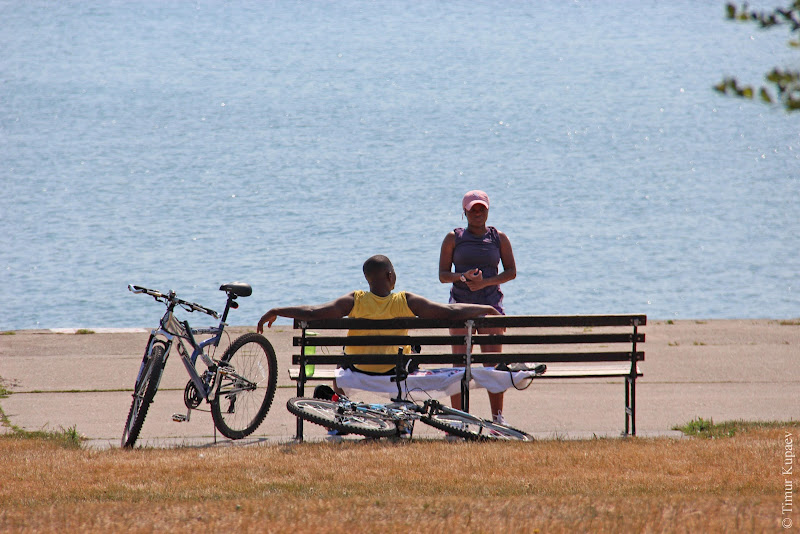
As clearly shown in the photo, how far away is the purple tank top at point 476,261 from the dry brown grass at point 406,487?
1.40 meters

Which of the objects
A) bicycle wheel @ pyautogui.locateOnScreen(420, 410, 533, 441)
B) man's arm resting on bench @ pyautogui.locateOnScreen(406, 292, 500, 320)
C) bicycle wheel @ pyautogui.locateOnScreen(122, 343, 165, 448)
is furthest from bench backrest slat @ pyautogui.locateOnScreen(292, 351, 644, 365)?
bicycle wheel @ pyautogui.locateOnScreen(122, 343, 165, 448)

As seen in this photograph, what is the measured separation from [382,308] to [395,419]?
73 cm

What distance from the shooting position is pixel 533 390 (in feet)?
26.0

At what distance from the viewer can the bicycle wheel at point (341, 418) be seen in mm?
5859

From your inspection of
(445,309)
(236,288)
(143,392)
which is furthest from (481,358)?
(143,392)

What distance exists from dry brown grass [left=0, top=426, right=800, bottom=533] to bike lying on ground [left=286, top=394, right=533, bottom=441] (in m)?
0.15

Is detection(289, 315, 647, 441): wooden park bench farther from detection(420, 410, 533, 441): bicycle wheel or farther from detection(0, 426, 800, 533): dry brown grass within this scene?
detection(0, 426, 800, 533): dry brown grass

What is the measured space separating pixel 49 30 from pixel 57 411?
29054mm

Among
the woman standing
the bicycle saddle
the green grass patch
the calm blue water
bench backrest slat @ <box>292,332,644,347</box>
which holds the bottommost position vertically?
the green grass patch

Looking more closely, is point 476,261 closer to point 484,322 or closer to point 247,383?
point 484,322

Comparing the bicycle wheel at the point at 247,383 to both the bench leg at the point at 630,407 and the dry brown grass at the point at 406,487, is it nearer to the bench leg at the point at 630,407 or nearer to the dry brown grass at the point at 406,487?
the dry brown grass at the point at 406,487

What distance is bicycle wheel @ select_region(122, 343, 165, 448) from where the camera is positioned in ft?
19.3

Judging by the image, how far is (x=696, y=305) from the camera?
1844cm

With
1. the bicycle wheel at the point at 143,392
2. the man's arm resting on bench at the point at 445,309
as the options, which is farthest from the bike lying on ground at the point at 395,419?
the bicycle wheel at the point at 143,392
